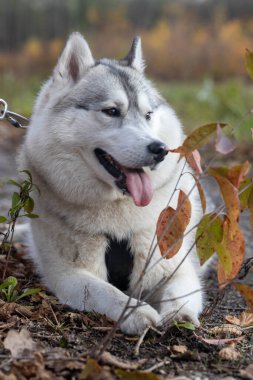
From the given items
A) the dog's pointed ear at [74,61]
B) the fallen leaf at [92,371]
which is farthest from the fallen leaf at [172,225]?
the dog's pointed ear at [74,61]

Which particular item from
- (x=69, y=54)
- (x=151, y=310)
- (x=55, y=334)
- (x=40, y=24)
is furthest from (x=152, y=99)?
(x=40, y=24)

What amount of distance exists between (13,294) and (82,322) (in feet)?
1.48

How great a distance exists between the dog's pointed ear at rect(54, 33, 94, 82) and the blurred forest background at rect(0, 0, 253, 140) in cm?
53

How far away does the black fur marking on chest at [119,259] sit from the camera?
11.2 ft

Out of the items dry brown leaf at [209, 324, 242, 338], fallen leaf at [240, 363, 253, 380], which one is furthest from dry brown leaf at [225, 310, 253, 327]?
fallen leaf at [240, 363, 253, 380]

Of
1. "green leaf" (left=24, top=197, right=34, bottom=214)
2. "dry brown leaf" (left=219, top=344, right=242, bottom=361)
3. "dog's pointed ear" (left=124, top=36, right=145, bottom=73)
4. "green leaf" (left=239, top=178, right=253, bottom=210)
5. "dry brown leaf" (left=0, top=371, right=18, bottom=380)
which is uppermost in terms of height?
"dog's pointed ear" (left=124, top=36, right=145, bottom=73)

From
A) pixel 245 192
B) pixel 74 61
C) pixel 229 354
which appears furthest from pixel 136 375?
pixel 74 61

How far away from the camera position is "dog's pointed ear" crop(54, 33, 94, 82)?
12.0 ft

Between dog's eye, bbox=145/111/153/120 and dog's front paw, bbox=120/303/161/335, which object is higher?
dog's eye, bbox=145/111/153/120

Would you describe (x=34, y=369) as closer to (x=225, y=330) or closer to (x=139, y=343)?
(x=139, y=343)

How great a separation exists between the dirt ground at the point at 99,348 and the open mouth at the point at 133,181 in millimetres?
657

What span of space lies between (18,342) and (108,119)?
4.72 feet

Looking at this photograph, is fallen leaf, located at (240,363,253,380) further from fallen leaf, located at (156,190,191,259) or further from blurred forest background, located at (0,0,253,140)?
blurred forest background, located at (0,0,253,140)

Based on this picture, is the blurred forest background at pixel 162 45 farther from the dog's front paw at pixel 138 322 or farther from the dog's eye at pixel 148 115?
the dog's front paw at pixel 138 322
